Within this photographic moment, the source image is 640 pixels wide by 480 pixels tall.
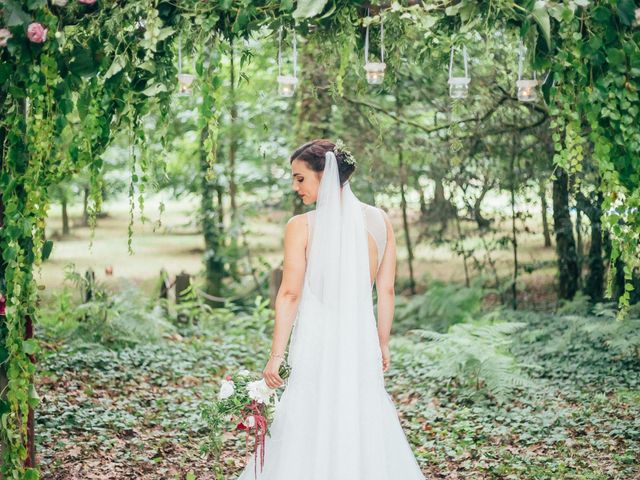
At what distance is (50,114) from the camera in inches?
148

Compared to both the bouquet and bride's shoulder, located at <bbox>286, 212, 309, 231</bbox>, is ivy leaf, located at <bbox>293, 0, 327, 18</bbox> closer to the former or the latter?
bride's shoulder, located at <bbox>286, 212, 309, 231</bbox>

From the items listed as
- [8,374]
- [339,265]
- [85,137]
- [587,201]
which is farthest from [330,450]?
[587,201]

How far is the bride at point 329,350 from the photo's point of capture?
3.95m

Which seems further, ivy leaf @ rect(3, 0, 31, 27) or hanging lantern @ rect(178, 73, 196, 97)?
hanging lantern @ rect(178, 73, 196, 97)

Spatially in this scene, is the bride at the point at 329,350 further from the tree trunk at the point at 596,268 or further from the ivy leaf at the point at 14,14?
the tree trunk at the point at 596,268

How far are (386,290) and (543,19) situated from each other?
1.58 meters

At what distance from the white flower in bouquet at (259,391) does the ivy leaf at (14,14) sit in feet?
6.66

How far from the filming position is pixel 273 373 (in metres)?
3.96

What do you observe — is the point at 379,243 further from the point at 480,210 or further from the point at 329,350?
the point at 480,210

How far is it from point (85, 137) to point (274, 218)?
9892mm

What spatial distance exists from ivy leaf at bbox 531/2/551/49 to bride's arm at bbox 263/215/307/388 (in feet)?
4.75

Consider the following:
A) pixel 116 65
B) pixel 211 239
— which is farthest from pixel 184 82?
pixel 211 239

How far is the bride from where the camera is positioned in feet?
12.9

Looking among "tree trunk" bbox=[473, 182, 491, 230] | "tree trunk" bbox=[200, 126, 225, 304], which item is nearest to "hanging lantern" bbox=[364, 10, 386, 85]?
"tree trunk" bbox=[473, 182, 491, 230]
